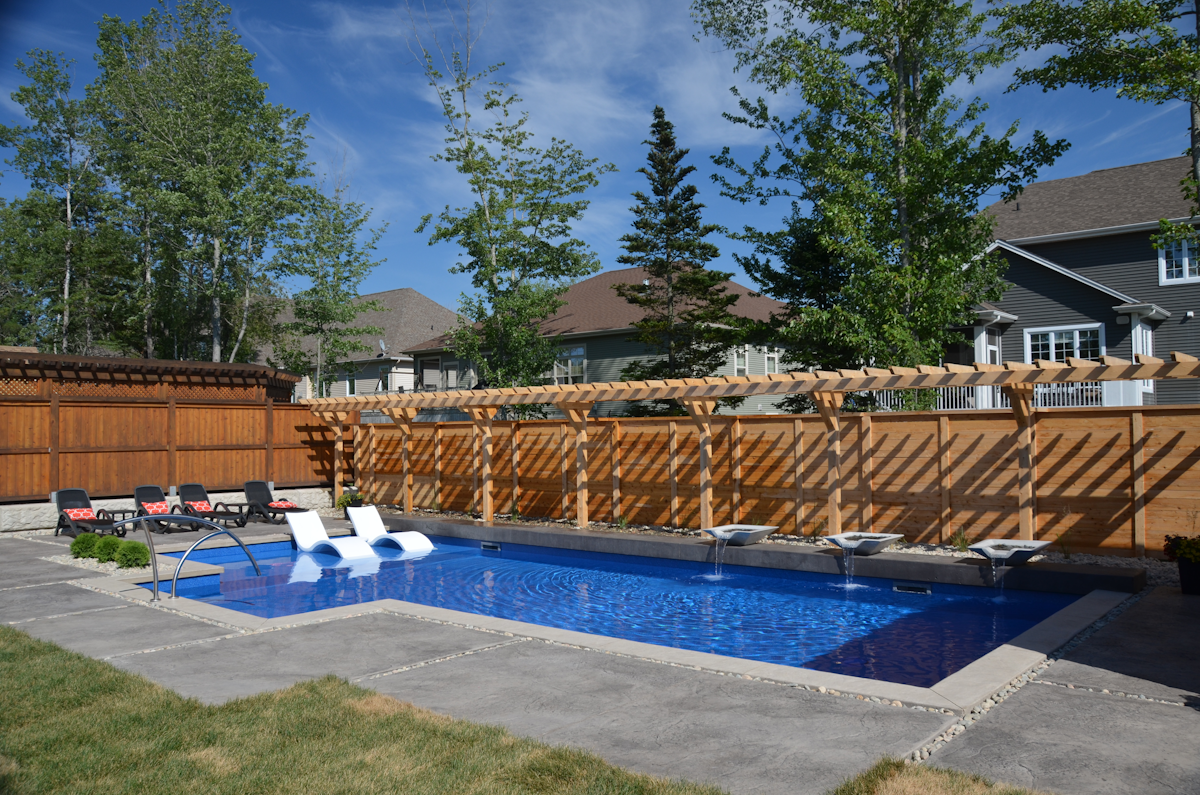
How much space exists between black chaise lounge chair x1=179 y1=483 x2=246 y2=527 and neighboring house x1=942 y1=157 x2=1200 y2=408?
61.0 feet

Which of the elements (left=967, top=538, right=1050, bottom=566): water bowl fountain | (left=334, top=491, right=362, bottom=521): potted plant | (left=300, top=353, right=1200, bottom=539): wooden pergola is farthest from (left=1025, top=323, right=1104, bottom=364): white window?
(left=334, top=491, right=362, bottom=521): potted plant

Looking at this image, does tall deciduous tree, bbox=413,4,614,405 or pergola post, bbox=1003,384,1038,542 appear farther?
tall deciduous tree, bbox=413,4,614,405

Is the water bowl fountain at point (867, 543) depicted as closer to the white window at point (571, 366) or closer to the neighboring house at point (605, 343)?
the neighboring house at point (605, 343)

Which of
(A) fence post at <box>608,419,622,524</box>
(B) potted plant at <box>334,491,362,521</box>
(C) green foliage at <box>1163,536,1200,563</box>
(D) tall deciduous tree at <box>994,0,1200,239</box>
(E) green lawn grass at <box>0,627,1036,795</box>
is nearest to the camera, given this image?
(E) green lawn grass at <box>0,627,1036,795</box>

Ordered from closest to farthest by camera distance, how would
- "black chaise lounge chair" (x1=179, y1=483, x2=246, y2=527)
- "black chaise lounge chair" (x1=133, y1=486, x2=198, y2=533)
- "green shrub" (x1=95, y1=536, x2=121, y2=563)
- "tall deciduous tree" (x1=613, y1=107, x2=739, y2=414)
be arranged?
"green shrub" (x1=95, y1=536, x2=121, y2=563), "black chaise lounge chair" (x1=133, y1=486, x2=198, y2=533), "black chaise lounge chair" (x1=179, y1=483, x2=246, y2=527), "tall deciduous tree" (x1=613, y1=107, x2=739, y2=414)

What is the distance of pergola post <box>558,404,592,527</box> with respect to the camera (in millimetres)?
14867

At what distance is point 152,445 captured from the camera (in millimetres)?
17688

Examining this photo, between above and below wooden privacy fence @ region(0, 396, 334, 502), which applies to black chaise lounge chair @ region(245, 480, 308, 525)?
below

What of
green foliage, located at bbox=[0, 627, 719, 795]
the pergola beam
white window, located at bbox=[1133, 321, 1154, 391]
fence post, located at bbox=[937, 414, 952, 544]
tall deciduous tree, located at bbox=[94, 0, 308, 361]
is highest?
tall deciduous tree, located at bbox=[94, 0, 308, 361]

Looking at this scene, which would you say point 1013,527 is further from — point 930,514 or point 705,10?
point 705,10

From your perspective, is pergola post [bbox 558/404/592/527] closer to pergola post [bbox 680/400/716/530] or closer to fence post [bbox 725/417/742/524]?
pergola post [bbox 680/400/716/530]

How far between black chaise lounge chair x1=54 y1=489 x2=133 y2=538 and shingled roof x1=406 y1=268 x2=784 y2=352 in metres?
15.2

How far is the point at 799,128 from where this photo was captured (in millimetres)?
22922

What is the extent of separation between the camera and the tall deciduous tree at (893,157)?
56.3ft
